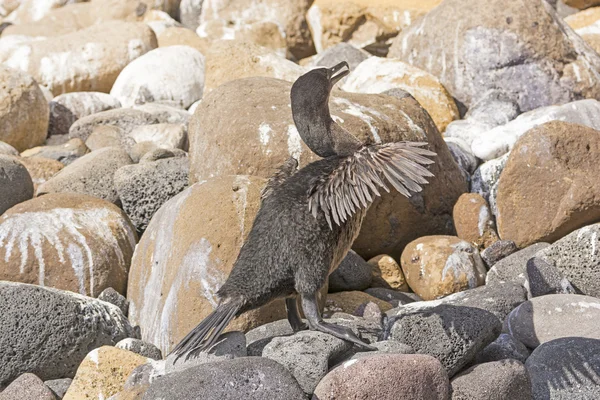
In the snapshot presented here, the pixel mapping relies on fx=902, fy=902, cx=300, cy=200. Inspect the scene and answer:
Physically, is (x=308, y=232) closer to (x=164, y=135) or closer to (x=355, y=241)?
(x=355, y=241)

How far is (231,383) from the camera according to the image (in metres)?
4.17

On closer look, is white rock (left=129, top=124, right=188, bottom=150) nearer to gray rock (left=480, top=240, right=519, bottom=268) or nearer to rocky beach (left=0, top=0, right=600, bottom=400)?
rocky beach (left=0, top=0, right=600, bottom=400)

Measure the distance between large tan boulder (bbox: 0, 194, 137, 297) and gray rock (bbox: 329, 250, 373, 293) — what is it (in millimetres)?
1639

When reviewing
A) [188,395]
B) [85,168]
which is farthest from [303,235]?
[85,168]

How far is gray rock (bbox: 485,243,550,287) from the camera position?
6848 mm

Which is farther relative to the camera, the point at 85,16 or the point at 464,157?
the point at 85,16

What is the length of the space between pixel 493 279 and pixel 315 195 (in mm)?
2811

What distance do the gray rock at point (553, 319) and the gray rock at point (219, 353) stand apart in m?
1.96

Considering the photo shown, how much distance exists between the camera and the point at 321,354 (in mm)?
4473

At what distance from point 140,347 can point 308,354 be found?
5.01 feet

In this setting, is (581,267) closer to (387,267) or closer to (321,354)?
(387,267)

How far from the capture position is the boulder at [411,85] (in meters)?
10.0

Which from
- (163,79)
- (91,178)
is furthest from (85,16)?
(91,178)

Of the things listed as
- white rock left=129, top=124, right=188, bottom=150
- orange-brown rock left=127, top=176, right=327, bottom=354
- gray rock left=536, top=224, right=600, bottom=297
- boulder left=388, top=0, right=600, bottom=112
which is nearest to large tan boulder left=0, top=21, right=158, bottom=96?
white rock left=129, top=124, right=188, bottom=150
